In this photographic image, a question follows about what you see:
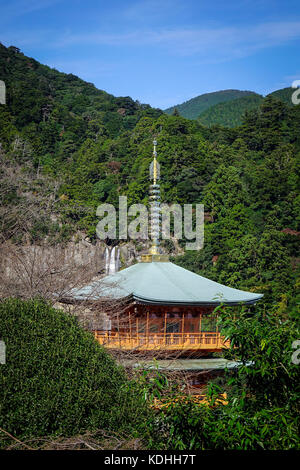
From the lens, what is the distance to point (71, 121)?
50.9 metres

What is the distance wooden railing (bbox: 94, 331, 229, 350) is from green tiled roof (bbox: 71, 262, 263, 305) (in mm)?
722

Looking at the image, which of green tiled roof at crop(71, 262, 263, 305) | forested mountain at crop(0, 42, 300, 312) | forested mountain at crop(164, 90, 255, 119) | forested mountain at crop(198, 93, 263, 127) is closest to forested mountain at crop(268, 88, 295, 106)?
Result: forested mountain at crop(198, 93, 263, 127)

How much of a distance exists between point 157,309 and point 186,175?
2681 centimetres

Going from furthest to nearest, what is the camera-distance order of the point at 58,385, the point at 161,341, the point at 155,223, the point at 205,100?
the point at 205,100, the point at 155,223, the point at 161,341, the point at 58,385

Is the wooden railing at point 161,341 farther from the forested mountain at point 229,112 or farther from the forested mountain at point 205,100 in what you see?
the forested mountain at point 205,100

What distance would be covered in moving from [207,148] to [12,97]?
791 inches

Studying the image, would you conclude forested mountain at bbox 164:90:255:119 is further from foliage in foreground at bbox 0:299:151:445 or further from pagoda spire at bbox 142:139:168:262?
foliage in foreground at bbox 0:299:151:445

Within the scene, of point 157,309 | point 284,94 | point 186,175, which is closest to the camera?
point 157,309

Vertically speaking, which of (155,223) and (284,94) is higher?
(284,94)

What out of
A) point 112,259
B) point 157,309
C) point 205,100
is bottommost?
point 112,259

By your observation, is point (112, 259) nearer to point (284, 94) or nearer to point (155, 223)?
point (155, 223)

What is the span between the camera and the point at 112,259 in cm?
3422

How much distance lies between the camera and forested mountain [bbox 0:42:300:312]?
2562cm

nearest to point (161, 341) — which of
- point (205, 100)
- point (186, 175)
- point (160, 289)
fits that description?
point (160, 289)
